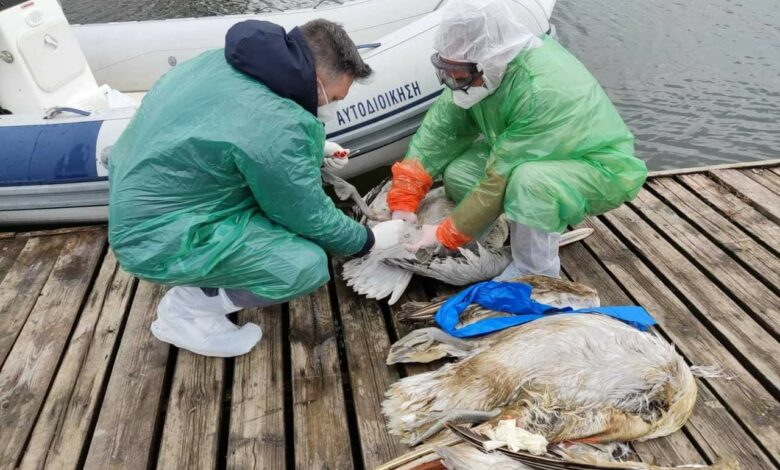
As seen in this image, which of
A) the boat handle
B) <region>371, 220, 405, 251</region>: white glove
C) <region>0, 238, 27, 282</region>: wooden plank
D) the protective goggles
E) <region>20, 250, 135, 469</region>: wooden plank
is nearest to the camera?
<region>20, 250, 135, 469</region>: wooden plank

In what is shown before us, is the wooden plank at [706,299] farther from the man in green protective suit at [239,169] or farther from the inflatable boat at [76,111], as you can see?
the man in green protective suit at [239,169]

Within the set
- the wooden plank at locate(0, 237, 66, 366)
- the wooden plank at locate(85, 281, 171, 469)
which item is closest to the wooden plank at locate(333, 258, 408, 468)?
the wooden plank at locate(85, 281, 171, 469)

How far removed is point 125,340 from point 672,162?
5.18 metres

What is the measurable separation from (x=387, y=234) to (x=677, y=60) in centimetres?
628

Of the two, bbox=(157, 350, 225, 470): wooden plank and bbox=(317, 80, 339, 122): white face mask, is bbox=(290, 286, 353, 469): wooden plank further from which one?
bbox=(317, 80, 339, 122): white face mask

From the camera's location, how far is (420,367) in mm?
2693

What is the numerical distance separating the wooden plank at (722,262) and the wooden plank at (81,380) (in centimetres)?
300

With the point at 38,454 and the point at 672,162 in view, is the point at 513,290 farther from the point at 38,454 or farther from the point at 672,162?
the point at 672,162

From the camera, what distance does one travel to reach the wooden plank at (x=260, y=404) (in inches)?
92.8

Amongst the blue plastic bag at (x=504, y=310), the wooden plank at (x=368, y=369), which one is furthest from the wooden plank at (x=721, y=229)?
the wooden plank at (x=368, y=369)

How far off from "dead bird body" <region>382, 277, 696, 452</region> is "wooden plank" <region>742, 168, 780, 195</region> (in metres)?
2.29

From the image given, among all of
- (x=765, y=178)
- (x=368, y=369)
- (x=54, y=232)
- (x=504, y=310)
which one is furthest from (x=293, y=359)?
(x=765, y=178)

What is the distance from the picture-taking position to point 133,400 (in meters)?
2.60

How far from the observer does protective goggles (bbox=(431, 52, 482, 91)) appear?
2805 mm
